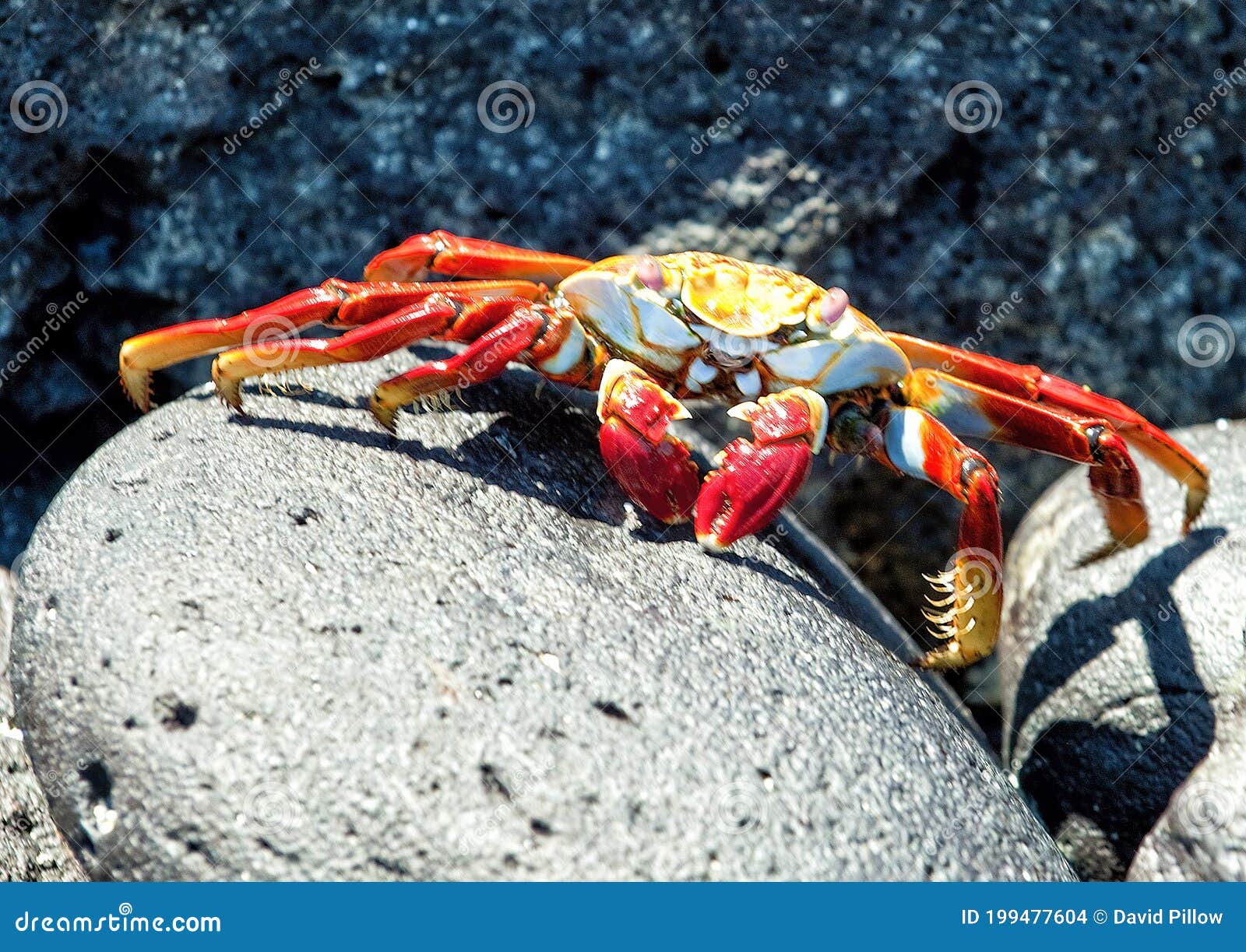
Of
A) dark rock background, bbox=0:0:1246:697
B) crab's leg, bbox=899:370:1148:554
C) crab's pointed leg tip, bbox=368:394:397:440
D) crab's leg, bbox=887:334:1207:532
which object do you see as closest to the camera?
crab's pointed leg tip, bbox=368:394:397:440

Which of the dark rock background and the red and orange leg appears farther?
the dark rock background

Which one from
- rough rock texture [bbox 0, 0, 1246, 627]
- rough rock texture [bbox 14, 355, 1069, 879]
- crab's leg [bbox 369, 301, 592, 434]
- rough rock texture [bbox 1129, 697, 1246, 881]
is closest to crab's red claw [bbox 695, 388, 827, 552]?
rough rock texture [bbox 14, 355, 1069, 879]

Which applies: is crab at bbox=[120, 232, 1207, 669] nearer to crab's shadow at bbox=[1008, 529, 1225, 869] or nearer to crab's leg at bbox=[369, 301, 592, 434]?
crab's leg at bbox=[369, 301, 592, 434]

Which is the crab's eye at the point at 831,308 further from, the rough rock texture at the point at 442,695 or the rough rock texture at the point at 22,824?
the rough rock texture at the point at 22,824

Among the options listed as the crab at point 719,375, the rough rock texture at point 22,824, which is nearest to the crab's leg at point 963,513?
the crab at point 719,375

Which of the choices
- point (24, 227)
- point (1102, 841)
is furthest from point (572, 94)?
point (1102, 841)

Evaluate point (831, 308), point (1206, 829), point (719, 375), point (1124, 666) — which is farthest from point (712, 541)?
point (1124, 666)

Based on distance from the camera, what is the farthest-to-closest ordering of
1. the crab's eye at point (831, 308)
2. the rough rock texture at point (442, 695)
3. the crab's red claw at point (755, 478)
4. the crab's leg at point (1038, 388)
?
the crab's leg at point (1038, 388) → the crab's eye at point (831, 308) → the crab's red claw at point (755, 478) → the rough rock texture at point (442, 695)
